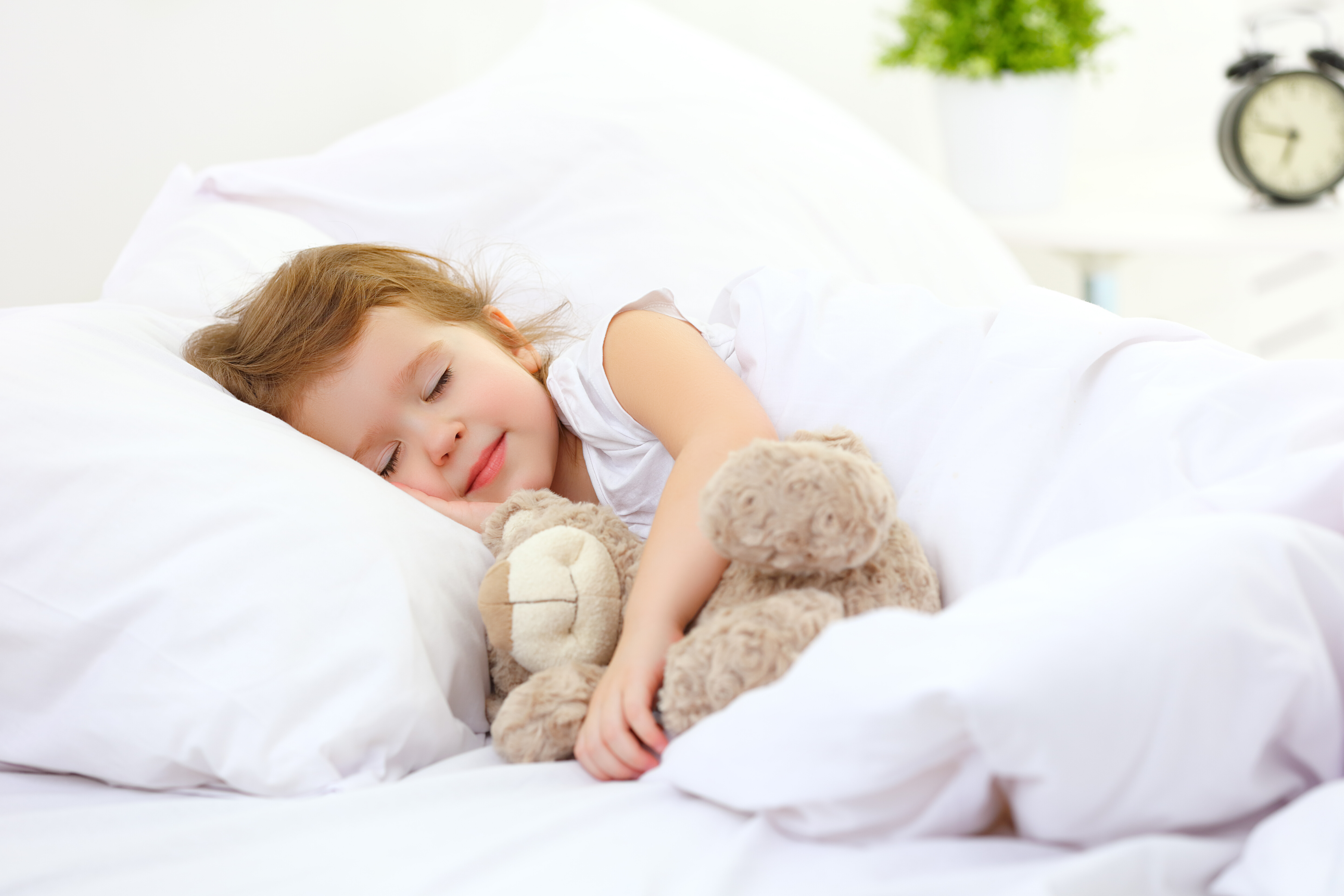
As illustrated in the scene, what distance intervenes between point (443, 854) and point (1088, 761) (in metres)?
0.28

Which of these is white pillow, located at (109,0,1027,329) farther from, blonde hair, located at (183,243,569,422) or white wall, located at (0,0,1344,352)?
blonde hair, located at (183,243,569,422)

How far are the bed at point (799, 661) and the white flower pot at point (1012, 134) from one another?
982mm

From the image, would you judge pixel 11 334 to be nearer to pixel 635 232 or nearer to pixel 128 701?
pixel 128 701

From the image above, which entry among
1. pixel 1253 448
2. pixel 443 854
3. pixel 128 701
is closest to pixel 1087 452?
pixel 1253 448

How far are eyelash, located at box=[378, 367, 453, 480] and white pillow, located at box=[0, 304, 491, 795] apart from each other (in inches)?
6.5

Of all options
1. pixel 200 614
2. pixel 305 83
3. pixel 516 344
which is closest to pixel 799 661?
pixel 200 614

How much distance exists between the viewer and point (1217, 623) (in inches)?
15.7

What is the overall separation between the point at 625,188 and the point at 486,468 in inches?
19.0

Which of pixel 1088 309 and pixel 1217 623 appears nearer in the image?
pixel 1217 623

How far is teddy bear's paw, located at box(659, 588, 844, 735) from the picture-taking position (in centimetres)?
50

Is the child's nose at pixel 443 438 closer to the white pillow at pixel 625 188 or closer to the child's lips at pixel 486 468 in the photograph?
the child's lips at pixel 486 468

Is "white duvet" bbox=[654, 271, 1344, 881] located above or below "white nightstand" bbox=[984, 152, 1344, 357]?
below

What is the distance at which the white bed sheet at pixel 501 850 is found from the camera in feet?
1.30

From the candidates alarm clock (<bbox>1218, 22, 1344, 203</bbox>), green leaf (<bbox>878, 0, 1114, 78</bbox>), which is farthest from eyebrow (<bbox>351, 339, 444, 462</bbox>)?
alarm clock (<bbox>1218, 22, 1344, 203</bbox>)
